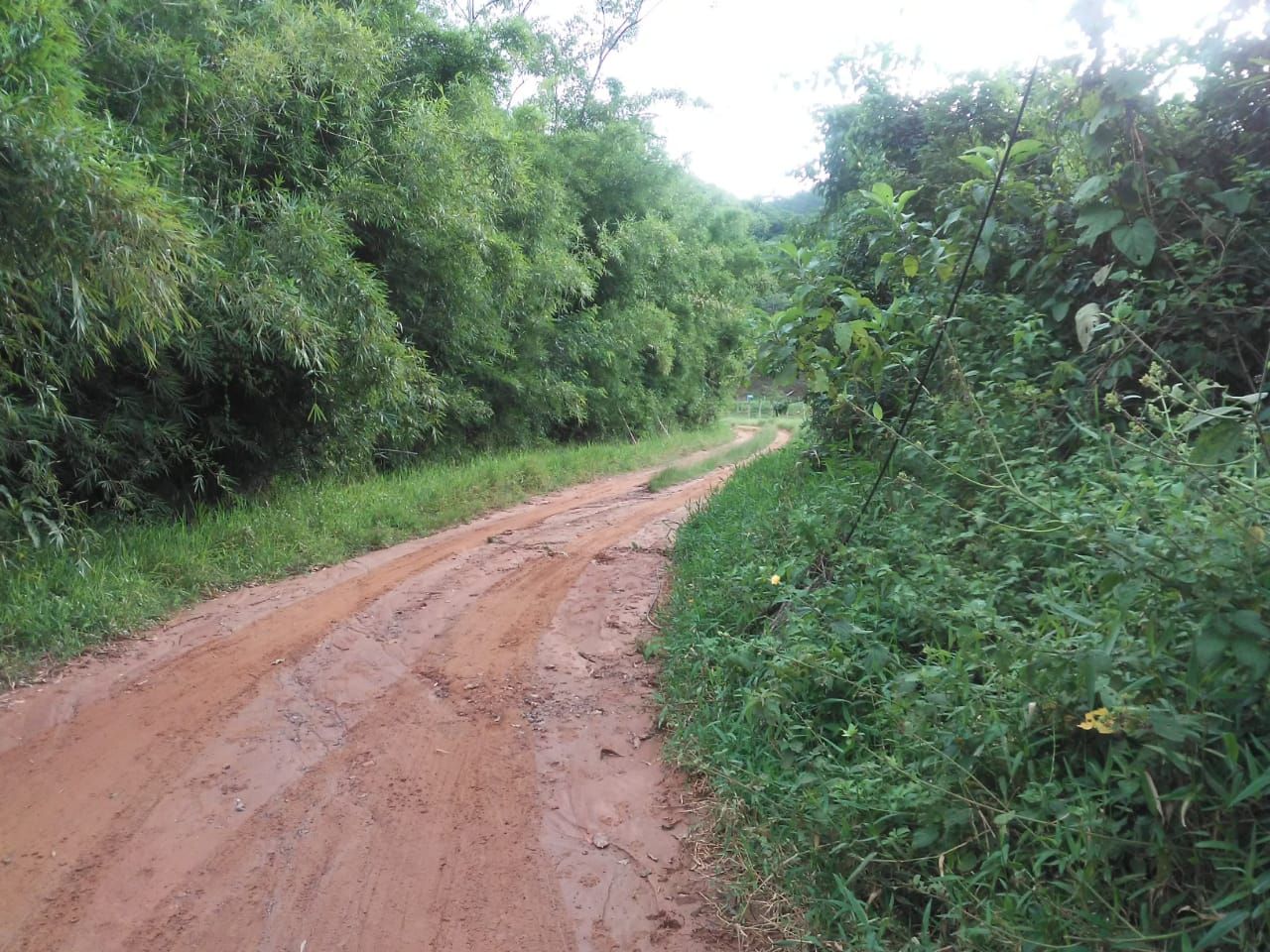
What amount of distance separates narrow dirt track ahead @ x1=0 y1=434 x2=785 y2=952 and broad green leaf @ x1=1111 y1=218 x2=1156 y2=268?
2790 millimetres

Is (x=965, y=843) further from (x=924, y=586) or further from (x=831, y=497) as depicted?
(x=831, y=497)

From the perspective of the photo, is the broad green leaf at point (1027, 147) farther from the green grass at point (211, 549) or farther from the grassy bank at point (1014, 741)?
the green grass at point (211, 549)

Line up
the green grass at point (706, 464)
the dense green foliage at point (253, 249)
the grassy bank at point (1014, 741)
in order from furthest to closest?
the green grass at point (706, 464) → the dense green foliage at point (253, 249) → the grassy bank at point (1014, 741)

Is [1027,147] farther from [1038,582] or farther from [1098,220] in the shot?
[1038,582]

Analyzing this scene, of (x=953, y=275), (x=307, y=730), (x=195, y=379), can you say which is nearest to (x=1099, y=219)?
(x=953, y=275)

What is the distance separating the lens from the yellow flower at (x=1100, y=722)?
1.87 meters

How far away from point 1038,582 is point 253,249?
5.58 m

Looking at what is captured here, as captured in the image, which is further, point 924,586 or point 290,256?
point 290,256

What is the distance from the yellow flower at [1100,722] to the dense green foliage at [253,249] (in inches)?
167

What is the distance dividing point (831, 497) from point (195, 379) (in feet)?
16.2

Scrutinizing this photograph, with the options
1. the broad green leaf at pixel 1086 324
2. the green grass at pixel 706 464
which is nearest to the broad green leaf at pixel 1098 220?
the broad green leaf at pixel 1086 324

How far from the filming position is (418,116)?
7957 millimetres

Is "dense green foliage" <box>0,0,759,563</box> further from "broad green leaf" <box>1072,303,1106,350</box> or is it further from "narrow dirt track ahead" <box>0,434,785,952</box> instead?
"broad green leaf" <box>1072,303,1106,350</box>

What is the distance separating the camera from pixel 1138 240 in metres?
3.16
